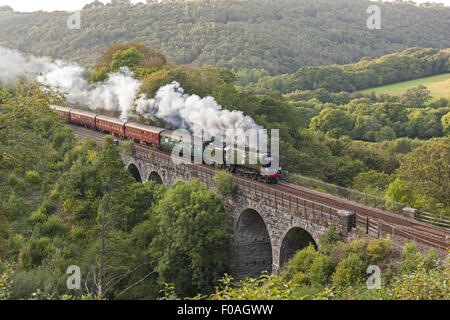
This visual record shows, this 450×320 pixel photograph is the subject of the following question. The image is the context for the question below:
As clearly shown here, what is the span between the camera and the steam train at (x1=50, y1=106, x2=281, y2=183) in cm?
2917

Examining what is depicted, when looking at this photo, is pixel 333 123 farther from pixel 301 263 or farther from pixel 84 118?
pixel 301 263

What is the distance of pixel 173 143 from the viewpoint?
1483 inches

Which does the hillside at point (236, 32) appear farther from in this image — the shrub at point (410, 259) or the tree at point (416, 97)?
the shrub at point (410, 259)

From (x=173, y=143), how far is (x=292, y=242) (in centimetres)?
1718

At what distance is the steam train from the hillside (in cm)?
5593

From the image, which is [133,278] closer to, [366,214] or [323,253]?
[323,253]

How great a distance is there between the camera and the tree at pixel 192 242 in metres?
26.7

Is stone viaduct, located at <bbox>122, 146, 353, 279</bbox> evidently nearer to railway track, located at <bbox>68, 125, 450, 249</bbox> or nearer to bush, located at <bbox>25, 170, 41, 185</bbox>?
railway track, located at <bbox>68, 125, 450, 249</bbox>

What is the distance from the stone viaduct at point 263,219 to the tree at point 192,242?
45.4 inches

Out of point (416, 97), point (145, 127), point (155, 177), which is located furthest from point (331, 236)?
point (416, 97)

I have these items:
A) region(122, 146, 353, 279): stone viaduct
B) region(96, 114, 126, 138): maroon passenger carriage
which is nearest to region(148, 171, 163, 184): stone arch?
region(122, 146, 353, 279): stone viaduct

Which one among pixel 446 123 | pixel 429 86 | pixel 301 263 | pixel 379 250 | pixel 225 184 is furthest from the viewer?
pixel 429 86
